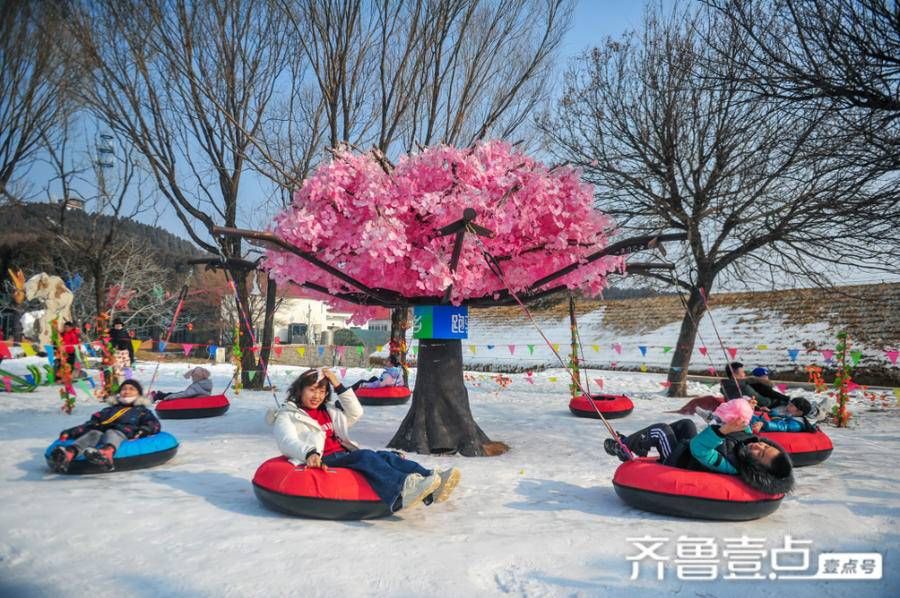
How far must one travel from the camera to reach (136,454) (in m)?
6.48

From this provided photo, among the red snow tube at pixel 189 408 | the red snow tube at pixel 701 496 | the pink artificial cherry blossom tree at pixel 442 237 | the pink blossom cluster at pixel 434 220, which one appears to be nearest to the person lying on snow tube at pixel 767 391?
the pink artificial cherry blossom tree at pixel 442 237

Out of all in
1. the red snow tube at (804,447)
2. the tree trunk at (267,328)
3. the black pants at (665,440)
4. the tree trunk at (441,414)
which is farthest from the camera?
the tree trunk at (267,328)

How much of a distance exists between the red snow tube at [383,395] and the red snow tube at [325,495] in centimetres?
746

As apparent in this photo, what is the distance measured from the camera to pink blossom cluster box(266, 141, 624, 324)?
7.11 m

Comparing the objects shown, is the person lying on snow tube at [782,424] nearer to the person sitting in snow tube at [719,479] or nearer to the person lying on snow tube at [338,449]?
the person sitting in snow tube at [719,479]

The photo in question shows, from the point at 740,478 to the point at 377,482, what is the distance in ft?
9.66

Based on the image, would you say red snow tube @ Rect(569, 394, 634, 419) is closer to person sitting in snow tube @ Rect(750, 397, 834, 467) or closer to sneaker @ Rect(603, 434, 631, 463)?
person sitting in snow tube @ Rect(750, 397, 834, 467)

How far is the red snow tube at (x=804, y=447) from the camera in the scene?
23.0ft

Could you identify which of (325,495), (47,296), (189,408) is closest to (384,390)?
(189,408)

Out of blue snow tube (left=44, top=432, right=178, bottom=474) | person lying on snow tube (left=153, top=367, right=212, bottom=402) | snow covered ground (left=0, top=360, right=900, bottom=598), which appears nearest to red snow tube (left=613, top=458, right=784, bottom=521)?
snow covered ground (left=0, top=360, right=900, bottom=598)

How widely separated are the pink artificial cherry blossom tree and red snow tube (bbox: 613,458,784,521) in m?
2.88

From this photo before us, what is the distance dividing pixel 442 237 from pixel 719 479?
13.1 ft

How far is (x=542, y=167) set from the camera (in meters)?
7.58

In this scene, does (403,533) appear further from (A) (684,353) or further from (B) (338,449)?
(A) (684,353)
